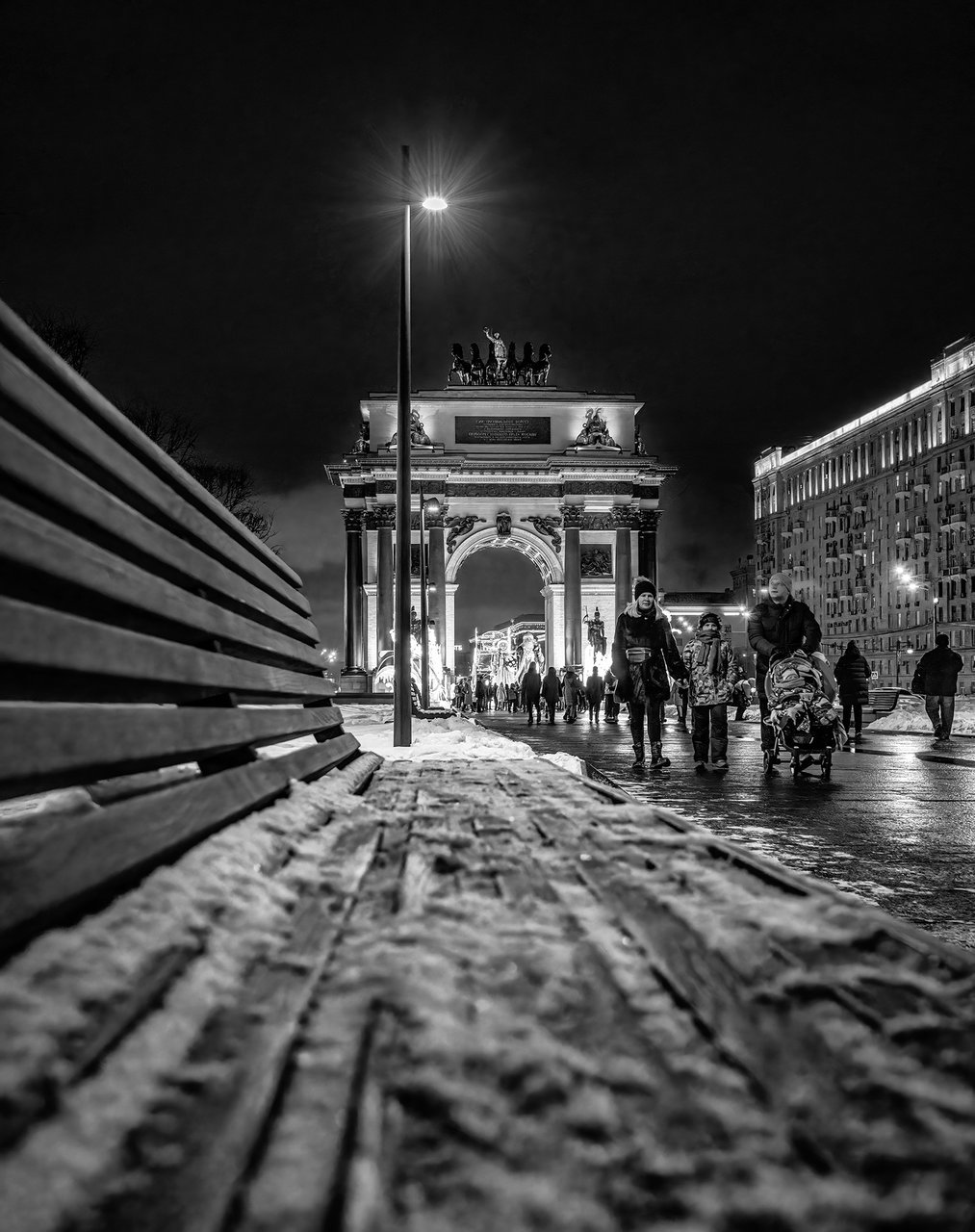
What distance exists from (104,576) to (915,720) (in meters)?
19.6

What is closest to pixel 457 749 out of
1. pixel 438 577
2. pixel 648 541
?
pixel 438 577

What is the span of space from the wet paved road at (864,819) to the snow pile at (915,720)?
6223mm

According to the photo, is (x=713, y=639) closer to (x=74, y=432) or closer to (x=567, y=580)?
(x=74, y=432)

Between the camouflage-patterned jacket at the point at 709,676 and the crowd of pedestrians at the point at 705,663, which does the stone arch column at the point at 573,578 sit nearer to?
the crowd of pedestrians at the point at 705,663

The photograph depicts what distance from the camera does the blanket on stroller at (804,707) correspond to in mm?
7980

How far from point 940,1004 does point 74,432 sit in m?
1.65

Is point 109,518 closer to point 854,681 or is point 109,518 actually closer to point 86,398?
point 86,398

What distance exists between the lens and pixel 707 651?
9.35 metres

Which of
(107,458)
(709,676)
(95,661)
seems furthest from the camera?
(709,676)

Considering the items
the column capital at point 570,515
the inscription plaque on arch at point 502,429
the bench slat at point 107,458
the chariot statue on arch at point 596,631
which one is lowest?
the bench slat at point 107,458

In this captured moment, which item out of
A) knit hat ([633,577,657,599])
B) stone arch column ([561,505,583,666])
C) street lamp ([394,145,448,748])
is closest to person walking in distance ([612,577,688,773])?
knit hat ([633,577,657,599])

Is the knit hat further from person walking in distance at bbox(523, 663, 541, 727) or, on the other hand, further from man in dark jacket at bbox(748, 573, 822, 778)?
person walking in distance at bbox(523, 663, 541, 727)

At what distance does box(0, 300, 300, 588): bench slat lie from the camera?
1734mm

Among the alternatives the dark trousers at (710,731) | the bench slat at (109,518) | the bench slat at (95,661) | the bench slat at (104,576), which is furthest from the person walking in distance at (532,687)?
the bench slat at (95,661)
